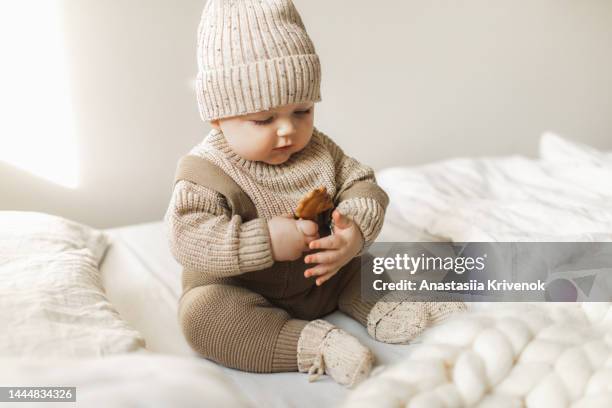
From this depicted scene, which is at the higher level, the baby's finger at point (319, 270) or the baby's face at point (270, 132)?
the baby's face at point (270, 132)

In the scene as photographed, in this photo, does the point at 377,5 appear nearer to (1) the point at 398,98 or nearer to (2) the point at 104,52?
(1) the point at 398,98

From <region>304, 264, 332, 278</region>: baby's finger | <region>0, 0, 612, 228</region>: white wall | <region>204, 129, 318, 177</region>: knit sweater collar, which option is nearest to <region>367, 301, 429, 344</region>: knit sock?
<region>304, 264, 332, 278</region>: baby's finger

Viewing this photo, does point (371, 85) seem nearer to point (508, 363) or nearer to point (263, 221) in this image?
point (263, 221)

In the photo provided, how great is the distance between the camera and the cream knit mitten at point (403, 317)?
80 cm

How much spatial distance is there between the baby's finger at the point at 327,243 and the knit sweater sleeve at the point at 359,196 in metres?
0.06

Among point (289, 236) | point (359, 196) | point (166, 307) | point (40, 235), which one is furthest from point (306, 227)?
point (40, 235)

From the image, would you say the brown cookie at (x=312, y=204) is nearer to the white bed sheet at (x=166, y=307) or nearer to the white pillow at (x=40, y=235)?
the white bed sheet at (x=166, y=307)

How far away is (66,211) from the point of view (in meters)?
1.27

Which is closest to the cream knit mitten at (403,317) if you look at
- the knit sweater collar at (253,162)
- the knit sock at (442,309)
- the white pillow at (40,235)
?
the knit sock at (442,309)

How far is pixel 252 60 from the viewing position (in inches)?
30.2

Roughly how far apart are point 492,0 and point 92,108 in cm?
117

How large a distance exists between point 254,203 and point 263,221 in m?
0.08

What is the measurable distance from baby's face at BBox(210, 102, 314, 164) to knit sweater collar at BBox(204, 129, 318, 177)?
1 cm

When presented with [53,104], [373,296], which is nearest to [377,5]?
[53,104]
